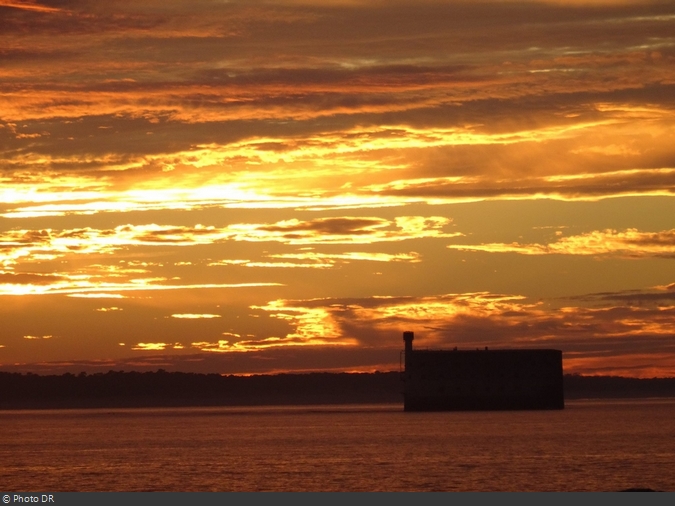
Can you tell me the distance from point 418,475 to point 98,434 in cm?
9893

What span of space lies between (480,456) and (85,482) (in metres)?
39.6

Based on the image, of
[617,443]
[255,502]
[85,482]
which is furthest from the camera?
[617,443]

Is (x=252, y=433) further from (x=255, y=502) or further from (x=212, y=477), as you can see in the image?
(x=255, y=502)

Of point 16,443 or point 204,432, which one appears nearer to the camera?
point 16,443

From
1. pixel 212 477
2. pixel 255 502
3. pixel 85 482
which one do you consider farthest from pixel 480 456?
pixel 255 502

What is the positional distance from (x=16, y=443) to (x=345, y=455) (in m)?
60.1

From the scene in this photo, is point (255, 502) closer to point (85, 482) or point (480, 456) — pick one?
point (85, 482)

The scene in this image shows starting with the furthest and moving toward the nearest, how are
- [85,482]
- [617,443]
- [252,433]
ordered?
[252,433], [617,443], [85,482]

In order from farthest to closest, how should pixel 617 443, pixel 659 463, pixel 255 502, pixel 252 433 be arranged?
pixel 252 433 < pixel 617 443 < pixel 659 463 < pixel 255 502

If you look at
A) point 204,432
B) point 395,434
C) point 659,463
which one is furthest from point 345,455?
point 204,432

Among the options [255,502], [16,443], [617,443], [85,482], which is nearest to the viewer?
[255,502]

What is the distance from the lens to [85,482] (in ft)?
306

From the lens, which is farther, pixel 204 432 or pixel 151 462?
pixel 204 432

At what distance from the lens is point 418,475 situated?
93688 millimetres
